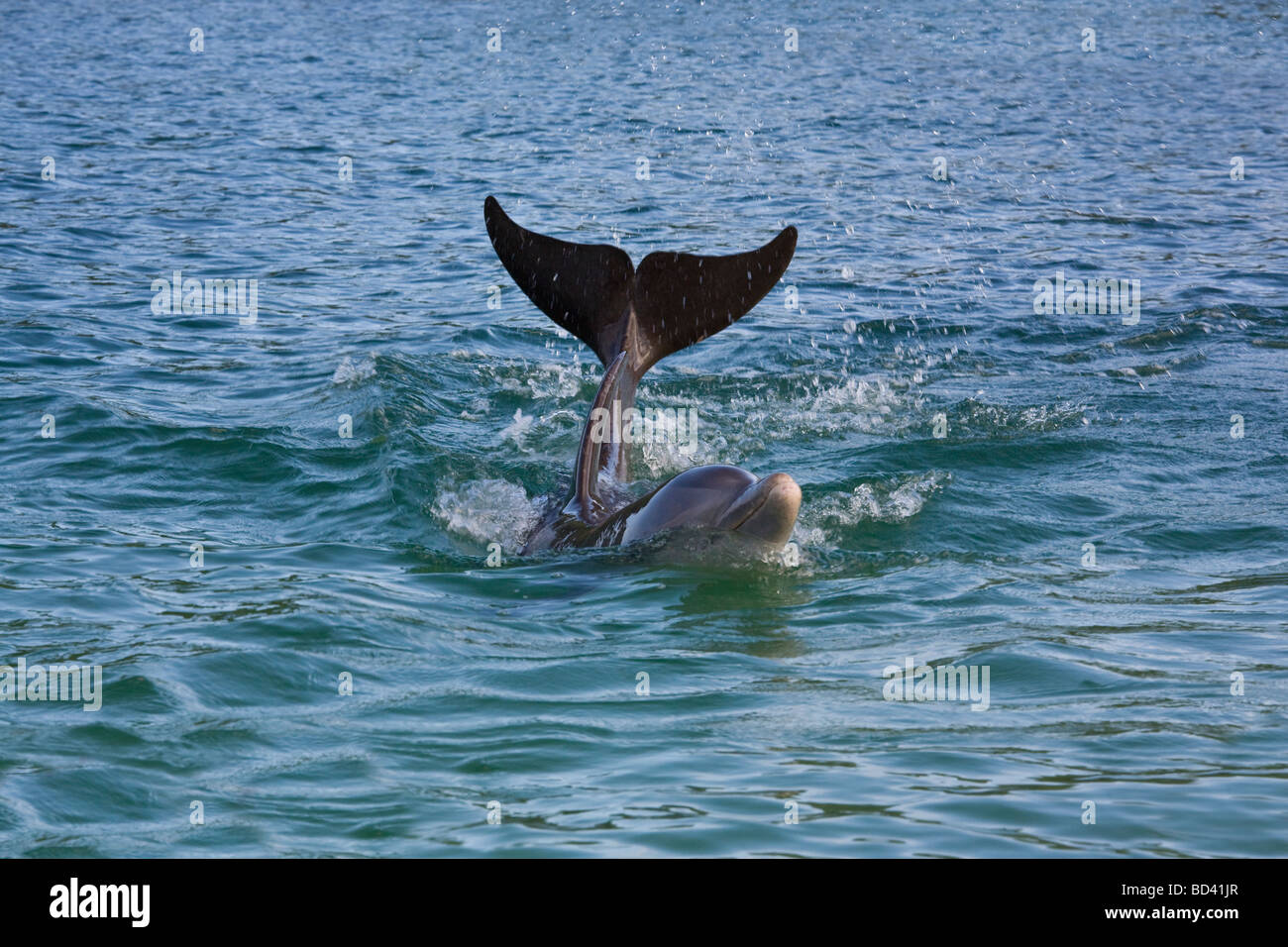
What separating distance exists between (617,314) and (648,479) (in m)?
1.11

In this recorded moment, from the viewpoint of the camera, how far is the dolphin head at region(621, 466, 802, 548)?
22.2ft

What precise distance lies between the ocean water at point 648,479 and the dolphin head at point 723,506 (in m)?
0.16

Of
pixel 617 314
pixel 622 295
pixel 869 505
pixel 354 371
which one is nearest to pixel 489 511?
pixel 617 314

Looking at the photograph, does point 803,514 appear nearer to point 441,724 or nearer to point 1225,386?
point 441,724

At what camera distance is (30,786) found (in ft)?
16.3

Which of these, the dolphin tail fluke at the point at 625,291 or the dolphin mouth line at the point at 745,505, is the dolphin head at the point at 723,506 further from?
the dolphin tail fluke at the point at 625,291

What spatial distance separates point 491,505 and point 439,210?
8971 mm

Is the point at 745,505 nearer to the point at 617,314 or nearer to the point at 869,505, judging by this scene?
the point at 869,505

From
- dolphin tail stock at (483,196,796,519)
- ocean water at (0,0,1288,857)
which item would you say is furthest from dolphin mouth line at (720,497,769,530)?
dolphin tail stock at (483,196,796,519)

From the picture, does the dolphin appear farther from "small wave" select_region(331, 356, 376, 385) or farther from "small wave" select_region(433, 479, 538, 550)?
"small wave" select_region(331, 356, 376, 385)

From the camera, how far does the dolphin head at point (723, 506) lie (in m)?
6.78

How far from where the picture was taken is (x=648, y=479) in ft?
31.0

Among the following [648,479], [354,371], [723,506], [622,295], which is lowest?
[648,479]
